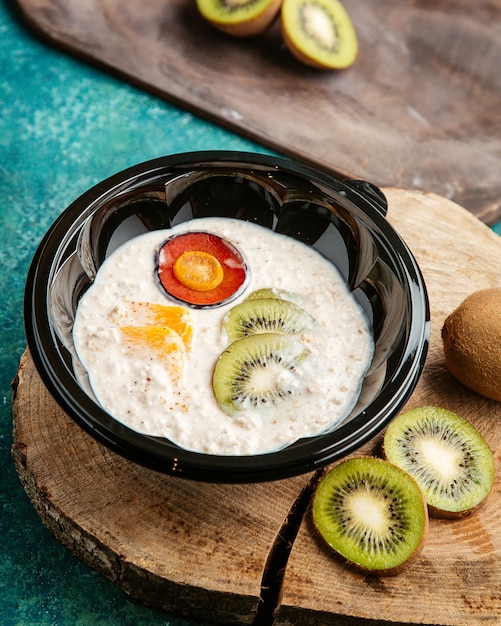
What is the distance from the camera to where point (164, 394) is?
2.09 metres

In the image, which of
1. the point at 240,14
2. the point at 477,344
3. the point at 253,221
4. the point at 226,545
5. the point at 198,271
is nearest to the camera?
the point at 226,545

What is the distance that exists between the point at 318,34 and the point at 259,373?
6.95ft

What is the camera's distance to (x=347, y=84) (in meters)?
3.68

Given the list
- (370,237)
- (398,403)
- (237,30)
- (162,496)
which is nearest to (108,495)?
(162,496)

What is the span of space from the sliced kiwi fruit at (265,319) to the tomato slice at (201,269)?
8 cm

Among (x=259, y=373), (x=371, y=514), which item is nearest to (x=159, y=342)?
(x=259, y=373)

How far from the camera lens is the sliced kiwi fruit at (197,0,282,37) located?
3594 millimetres

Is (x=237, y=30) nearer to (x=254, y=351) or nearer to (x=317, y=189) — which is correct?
(x=317, y=189)

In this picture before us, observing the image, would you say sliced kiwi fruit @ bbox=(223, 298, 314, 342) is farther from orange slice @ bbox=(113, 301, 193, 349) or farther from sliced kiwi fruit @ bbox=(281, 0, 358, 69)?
sliced kiwi fruit @ bbox=(281, 0, 358, 69)

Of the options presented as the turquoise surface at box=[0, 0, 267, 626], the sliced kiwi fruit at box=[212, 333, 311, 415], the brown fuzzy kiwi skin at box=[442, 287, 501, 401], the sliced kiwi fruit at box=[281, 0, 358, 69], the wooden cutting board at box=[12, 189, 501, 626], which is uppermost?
the brown fuzzy kiwi skin at box=[442, 287, 501, 401]

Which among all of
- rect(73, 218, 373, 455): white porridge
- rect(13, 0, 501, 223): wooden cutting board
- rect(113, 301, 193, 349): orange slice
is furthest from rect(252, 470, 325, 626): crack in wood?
rect(13, 0, 501, 223): wooden cutting board

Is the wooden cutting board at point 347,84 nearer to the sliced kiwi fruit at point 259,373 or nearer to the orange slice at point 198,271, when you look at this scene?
the orange slice at point 198,271

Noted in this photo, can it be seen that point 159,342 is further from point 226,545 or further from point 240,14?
point 240,14

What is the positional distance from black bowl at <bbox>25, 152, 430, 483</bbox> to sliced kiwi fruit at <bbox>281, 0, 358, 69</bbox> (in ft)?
4.42
